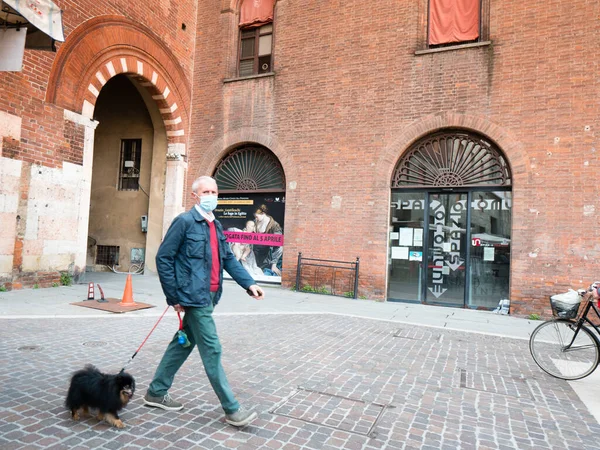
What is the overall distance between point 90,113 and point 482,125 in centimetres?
951

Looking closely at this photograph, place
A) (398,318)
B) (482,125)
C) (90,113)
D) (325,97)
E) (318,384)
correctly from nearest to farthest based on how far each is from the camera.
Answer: (318,384) < (398,318) < (482,125) < (90,113) < (325,97)

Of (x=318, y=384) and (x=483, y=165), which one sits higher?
(x=483, y=165)

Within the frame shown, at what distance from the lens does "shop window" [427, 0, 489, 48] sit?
35.3 feet

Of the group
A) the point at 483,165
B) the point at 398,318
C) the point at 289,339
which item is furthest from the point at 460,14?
the point at 289,339

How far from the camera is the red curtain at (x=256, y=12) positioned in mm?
13211

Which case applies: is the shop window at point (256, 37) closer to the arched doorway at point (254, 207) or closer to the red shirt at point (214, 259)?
the arched doorway at point (254, 207)

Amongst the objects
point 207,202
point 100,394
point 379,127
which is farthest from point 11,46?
point 379,127

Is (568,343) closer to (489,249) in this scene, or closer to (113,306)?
(489,249)

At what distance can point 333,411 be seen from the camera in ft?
12.7

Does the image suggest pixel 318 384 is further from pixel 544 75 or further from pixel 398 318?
pixel 544 75

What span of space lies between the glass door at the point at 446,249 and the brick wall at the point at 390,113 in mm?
1135

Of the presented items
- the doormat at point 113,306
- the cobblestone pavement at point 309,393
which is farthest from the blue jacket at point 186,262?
the doormat at point 113,306

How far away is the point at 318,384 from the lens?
179 inches

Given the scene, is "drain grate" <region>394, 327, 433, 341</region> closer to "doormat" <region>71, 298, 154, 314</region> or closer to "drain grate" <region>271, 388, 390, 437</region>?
"drain grate" <region>271, 388, 390, 437</region>
